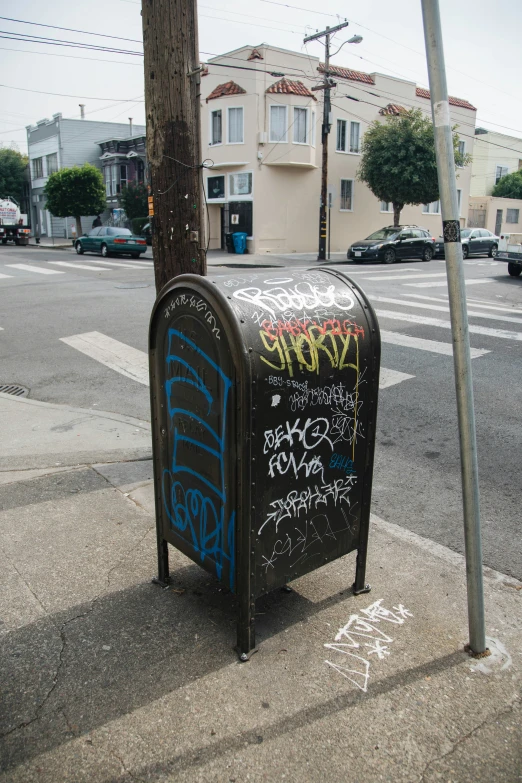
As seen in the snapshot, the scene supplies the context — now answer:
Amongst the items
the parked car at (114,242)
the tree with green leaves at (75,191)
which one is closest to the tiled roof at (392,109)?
the parked car at (114,242)

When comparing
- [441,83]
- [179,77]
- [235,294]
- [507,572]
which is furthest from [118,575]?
[179,77]

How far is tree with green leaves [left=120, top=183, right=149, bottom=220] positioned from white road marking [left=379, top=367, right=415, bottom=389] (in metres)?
34.2

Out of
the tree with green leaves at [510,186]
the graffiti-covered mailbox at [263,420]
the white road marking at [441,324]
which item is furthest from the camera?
the tree with green leaves at [510,186]

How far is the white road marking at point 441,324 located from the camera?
33.2 feet

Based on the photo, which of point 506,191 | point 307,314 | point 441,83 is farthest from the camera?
point 506,191

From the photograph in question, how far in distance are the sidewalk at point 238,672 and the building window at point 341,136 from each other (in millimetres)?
33342

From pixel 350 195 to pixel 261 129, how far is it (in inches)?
291

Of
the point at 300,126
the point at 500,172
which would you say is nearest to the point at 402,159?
the point at 300,126

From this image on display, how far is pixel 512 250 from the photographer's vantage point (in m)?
20.4

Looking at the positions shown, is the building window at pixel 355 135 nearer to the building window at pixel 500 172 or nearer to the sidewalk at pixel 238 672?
the building window at pixel 500 172

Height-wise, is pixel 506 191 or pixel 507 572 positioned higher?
pixel 506 191

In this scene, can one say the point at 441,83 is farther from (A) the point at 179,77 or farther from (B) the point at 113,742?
(B) the point at 113,742

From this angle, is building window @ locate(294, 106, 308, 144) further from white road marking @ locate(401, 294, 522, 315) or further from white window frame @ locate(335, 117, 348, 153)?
white road marking @ locate(401, 294, 522, 315)

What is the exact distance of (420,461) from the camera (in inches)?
212
